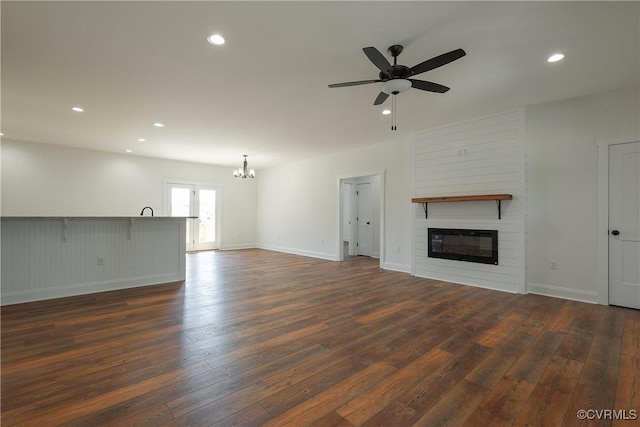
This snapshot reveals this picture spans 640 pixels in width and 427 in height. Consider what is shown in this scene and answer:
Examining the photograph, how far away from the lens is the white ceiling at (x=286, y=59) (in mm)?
2346

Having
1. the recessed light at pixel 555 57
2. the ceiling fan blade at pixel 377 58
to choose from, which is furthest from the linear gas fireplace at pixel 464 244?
the ceiling fan blade at pixel 377 58

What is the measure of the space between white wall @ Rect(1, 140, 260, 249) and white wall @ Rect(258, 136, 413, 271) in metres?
1.68

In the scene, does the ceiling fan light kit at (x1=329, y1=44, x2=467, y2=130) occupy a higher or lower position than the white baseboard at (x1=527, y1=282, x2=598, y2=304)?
higher

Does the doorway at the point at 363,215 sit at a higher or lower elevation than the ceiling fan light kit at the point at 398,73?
lower

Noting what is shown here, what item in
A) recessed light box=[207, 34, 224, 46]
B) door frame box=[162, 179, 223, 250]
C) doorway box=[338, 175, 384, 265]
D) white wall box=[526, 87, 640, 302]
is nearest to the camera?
recessed light box=[207, 34, 224, 46]

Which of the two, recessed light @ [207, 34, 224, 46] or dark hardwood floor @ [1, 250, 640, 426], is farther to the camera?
recessed light @ [207, 34, 224, 46]

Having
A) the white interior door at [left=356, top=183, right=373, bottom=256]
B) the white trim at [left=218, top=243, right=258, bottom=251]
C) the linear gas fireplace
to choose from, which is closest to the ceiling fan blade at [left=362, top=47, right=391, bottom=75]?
the linear gas fireplace

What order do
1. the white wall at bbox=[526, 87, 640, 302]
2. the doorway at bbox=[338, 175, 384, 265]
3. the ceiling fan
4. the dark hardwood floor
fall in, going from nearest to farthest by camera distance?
the dark hardwood floor → the ceiling fan → the white wall at bbox=[526, 87, 640, 302] → the doorway at bbox=[338, 175, 384, 265]

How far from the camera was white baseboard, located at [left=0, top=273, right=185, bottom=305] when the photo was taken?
373 cm

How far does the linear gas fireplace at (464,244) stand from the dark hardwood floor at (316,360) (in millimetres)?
840

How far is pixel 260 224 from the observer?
33.8 feet

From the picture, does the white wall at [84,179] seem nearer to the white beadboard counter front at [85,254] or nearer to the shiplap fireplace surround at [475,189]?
the white beadboard counter front at [85,254]

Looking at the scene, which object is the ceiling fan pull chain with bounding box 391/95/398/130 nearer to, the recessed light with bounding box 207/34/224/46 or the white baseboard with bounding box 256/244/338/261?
the recessed light with bounding box 207/34/224/46

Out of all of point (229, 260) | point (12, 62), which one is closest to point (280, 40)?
point (12, 62)
